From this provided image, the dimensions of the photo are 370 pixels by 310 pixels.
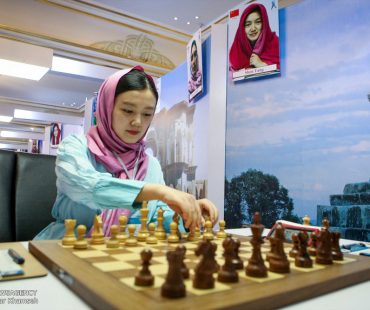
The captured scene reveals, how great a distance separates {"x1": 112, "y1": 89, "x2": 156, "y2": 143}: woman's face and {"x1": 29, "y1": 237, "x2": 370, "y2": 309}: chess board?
753mm

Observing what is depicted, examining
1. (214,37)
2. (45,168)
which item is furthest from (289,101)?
(45,168)

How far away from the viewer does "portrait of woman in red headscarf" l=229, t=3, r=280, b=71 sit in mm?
2146

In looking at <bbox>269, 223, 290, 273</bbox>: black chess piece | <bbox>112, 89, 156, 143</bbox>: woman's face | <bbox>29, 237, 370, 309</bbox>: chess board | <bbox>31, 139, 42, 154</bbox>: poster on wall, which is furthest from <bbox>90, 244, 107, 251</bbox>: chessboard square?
<bbox>31, 139, 42, 154</bbox>: poster on wall

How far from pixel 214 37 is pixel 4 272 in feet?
7.07

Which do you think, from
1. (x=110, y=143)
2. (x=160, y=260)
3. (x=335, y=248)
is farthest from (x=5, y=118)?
(x=335, y=248)

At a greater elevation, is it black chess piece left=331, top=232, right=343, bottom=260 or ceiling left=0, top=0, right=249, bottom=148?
ceiling left=0, top=0, right=249, bottom=148

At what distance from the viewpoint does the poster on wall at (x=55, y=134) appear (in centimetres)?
1055

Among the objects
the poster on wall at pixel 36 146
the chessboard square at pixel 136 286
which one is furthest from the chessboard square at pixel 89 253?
the poster on wall at pixel 36 146

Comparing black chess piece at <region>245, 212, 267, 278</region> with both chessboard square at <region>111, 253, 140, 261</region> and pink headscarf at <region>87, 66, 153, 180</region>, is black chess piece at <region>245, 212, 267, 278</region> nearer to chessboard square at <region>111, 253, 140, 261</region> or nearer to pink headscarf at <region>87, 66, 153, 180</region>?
chessboard square at <region>111, 253, 140, 261</region>

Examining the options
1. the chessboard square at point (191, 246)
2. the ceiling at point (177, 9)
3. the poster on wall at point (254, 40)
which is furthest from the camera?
the ceiling at point (177, 9)

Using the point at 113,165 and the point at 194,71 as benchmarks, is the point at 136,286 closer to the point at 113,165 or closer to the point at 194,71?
the point at 113,165

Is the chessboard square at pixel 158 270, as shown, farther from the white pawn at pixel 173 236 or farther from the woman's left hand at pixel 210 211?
the woman's left hand at pixel 210 211

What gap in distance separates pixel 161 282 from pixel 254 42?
194 centimetres

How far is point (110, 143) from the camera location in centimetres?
166
